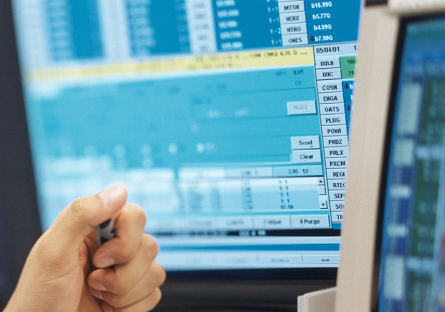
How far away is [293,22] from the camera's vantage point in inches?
24.0

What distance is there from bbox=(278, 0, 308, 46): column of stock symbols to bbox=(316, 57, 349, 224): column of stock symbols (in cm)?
4

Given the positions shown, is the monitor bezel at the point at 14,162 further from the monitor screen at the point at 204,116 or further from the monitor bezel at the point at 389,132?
the monitor bezel at the point at 389,132

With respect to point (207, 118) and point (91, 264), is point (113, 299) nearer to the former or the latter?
point (91, 264)

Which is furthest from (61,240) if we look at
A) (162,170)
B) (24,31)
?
(24,31)

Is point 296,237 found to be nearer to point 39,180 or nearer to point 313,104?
point 313,104

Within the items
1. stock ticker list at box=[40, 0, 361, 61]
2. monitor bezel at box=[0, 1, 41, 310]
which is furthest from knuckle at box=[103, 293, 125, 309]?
stock ticker list at box=[40, 0, 361, 61]

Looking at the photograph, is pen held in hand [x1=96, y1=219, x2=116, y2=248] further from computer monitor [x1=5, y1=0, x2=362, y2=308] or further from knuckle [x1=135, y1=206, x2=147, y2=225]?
computer monitor [x1=5, y1=0, x2=362, y2=308]

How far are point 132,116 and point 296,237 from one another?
1.06 ft

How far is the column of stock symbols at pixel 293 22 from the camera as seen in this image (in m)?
0.60

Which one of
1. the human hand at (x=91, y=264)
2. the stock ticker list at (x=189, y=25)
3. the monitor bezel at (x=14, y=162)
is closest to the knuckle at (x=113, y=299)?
the human hand at (x=91, y=264)

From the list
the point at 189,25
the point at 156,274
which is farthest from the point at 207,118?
the point at 156,274

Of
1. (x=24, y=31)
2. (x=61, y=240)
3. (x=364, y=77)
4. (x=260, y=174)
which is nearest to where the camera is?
(x=364, y=77)

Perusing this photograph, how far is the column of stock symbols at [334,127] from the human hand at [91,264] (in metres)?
0.27

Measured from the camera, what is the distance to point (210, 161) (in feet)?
2.21
